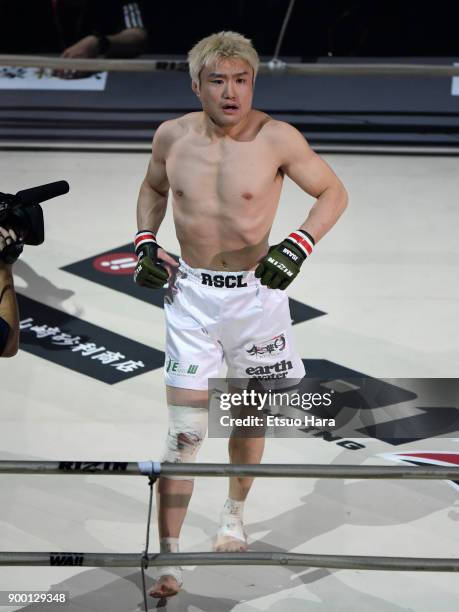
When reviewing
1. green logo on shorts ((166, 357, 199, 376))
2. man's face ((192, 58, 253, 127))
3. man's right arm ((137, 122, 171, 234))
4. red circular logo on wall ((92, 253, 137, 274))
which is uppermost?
man's face ((192, 58, 253, 127))

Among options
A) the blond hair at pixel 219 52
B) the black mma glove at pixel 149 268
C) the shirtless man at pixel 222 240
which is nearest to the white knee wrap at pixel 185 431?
the shirtless man at pixel 222 240

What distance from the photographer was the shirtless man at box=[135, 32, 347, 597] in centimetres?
368

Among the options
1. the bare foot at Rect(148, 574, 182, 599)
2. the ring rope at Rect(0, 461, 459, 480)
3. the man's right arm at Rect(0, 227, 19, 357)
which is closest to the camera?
the ring rope at Rect(0, 461, 459, 480)

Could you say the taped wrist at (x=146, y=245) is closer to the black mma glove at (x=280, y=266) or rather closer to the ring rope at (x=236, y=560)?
the black mma glove at (x=280, y=266)

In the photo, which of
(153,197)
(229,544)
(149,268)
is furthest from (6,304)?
(229,544)

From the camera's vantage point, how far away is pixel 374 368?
520 cm

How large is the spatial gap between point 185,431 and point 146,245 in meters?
0.63

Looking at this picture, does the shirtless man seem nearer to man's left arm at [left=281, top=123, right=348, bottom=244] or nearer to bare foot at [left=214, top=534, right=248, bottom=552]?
man's left arm at [left=281, top=123, right=348, bottom=244]

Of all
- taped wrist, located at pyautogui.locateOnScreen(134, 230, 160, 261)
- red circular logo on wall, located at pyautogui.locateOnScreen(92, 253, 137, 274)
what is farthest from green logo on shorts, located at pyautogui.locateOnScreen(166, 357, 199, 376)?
red circular logo on wall, located at pyautogui.locateOnScreen(92, 253, 137, 274)

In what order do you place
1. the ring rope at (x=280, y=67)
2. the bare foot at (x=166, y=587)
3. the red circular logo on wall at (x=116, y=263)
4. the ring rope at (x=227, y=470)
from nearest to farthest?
the ring rope at (x=227, y=470) < the bare foot at (x=166, y=587) < the red circular logo on wall at (x=116, y=263) < the ring rope at (x=280, y=67)

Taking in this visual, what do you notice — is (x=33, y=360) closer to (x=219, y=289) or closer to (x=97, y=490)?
(x=97, y=490)

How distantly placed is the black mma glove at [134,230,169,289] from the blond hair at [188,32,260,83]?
0.56 m

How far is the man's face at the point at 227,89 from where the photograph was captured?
363cm

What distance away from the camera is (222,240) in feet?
12.3
